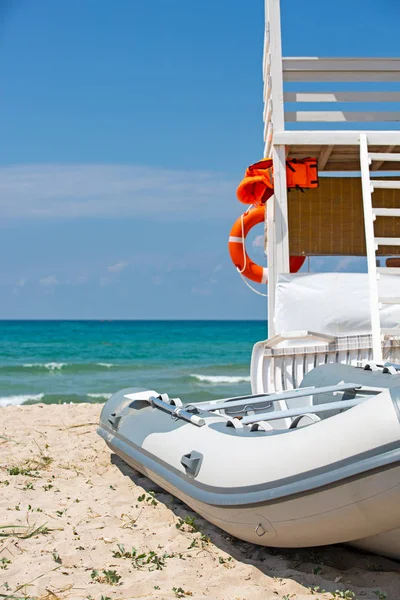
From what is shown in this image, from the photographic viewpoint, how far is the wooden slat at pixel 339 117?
6234mm

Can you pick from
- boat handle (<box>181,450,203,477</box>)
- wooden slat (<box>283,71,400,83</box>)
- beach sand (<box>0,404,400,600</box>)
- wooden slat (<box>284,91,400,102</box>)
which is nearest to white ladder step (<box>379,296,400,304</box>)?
wooden slat (<box>284,91,400,102</box>)

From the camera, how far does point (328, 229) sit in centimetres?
679

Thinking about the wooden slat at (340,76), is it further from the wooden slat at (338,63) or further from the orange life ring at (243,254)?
the orange life ring at (243,254)

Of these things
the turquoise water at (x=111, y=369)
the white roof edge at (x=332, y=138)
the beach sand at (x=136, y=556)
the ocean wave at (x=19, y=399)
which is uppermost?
the white roof edge at (x=332, y=138)

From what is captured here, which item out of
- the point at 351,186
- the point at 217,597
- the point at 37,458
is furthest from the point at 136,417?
the point at 351,186

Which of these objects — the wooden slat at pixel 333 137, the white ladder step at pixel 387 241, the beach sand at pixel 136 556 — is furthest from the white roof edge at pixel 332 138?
the beach sand at pixel 136 556

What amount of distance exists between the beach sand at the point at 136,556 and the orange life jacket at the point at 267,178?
3372 mm

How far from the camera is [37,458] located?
5078 millimetres

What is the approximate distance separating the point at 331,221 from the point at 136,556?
4574 millimetres

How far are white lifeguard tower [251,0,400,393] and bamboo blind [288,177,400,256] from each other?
11 millimetres

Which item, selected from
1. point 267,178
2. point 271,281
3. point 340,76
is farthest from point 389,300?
point 340,76

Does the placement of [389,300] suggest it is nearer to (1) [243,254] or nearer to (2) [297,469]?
(1) [243,254]

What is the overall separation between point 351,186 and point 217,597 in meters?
5.13

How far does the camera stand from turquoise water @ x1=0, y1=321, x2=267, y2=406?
14.3 m
